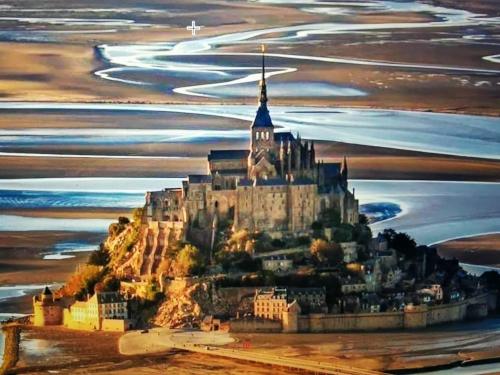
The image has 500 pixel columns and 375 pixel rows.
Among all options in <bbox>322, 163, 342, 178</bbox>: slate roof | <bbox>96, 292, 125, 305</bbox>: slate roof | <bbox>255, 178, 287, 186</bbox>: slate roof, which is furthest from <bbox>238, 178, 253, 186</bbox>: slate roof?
<bbox>96, 292, 125, 305</bbox>: slate roof

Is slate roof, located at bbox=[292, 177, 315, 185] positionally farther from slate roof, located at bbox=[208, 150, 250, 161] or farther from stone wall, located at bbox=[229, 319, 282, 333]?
stone wall, located at bbox=[229, 319, 282, 333]

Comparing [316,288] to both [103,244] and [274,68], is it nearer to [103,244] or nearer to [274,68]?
[103,244]

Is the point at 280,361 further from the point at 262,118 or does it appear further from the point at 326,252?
the point at 262,118

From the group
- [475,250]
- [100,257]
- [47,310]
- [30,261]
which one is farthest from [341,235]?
[30,261]

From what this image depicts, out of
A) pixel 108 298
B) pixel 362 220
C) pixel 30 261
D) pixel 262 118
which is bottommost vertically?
pixel 108 298

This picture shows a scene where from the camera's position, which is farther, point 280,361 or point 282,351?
point 282,351

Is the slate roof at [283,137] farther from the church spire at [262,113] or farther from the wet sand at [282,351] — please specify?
the wet sand at [282,351]
